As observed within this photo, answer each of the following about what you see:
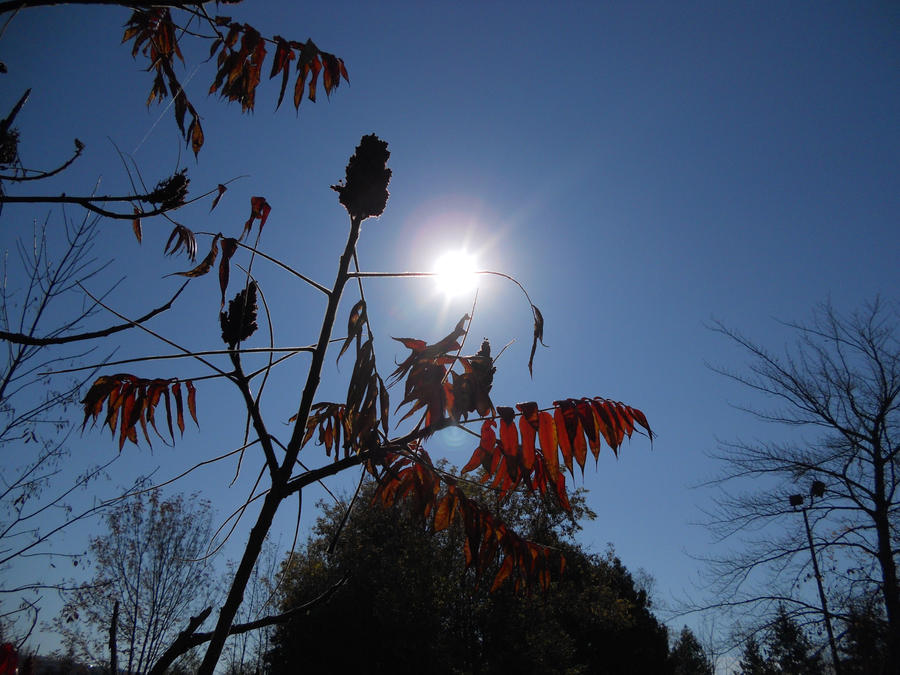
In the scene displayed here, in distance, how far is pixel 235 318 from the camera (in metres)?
1.29

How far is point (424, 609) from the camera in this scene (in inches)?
592

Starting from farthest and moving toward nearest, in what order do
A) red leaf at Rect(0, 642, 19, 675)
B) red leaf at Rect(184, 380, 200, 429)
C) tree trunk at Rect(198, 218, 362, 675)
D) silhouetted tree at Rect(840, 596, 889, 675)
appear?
silhouetted tree at Rect(840, 596, 889, 675), red leaf at Rect(184, 380, 200, 429), red leaf at Rect(0, 642, 19, 675), tree trunk at Rect(198, 218, 362, 675)

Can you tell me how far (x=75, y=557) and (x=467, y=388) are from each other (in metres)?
6.94

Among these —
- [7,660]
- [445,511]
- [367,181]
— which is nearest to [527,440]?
[445,511]

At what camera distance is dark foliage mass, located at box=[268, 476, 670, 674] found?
14.9m

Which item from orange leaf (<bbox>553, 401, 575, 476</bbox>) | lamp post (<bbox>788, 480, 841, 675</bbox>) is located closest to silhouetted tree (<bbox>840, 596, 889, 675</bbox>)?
lamp post (<bbox>788, 480, 841, 675</bbox>)

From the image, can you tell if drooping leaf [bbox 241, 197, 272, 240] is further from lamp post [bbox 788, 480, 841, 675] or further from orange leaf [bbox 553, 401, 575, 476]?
lamp post [bbox 788, 480, 841, 675]

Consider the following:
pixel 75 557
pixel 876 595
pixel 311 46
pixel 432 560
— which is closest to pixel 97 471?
pixel 75 557

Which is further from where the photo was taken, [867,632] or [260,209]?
[867,632]

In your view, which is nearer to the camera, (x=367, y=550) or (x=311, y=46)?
(x=311, y=46)

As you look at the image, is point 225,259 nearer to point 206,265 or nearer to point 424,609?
point 206,265

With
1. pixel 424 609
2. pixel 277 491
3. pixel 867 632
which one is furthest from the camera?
pixel 424 609

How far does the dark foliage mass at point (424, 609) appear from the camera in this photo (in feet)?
49.0

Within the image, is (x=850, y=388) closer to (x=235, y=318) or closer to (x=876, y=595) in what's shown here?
(x=876, y=595)
